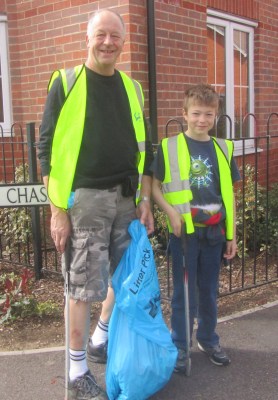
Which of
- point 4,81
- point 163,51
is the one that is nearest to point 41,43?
point 4,81

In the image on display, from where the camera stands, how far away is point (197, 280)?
2.97 metres

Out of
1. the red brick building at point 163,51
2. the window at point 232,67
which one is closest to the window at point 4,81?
the red brick building at point 163,51

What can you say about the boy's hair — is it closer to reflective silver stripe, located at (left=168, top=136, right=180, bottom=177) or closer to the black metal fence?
reflective silver stripe, located at (left=168, top=136, right=180, bottom=177)

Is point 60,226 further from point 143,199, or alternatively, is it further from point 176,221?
point 176,221

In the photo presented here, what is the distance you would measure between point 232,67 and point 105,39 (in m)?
4.30

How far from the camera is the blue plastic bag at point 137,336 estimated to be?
8.04ft

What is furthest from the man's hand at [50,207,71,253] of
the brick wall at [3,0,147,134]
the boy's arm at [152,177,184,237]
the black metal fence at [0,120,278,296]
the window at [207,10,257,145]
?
the window at [207,10,257,145]

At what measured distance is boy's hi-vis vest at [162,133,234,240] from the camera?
2734mm

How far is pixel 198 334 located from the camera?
3.07m

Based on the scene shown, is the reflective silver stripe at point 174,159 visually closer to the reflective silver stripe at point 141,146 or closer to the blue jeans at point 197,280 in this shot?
the reflective silver stripe at point 141,146

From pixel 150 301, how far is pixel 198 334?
0.70 metres

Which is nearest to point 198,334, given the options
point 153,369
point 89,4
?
point 153,369

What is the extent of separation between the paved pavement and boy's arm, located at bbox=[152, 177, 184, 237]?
34.8 inches

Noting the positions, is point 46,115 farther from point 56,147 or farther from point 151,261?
point 151,261
